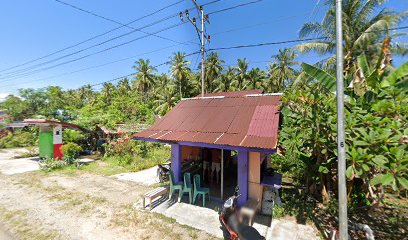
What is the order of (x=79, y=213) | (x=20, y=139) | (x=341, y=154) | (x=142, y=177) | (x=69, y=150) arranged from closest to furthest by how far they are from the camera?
(x=341, y=154)
(x=79, y=213)
(x=142, y=177)
(x=69, y=150)
(x=20, y=139)

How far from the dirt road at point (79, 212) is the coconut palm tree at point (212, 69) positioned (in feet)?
89.1

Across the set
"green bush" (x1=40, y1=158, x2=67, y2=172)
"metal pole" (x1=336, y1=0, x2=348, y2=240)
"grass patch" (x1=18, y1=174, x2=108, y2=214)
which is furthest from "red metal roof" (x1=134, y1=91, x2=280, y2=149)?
"green bush" (x1=40, y1=158, x2=67, y2=172)

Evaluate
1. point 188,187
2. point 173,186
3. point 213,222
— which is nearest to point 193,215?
point 213,222

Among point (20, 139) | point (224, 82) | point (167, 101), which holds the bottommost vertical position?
point (20, 139)

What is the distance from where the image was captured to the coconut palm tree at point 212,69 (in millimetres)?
34062

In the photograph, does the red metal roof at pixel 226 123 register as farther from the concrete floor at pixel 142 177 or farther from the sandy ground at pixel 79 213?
the concrete floor at pixel 142 177

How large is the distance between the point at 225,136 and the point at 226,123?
84 cm

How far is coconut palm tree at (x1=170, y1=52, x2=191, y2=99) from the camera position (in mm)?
33344

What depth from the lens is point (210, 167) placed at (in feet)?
32.8

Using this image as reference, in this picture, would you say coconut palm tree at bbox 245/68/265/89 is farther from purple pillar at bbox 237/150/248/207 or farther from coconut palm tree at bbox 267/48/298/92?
purple pillar at bbox 237/150/248/207

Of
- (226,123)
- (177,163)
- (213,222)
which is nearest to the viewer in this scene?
(213,222)

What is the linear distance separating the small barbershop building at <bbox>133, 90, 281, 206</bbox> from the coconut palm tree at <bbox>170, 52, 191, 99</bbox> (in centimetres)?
2466

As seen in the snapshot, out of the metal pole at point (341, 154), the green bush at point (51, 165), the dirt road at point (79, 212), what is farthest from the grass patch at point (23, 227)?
the metal pole at point (341, 154)

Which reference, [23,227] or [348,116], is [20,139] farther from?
[348,116]
